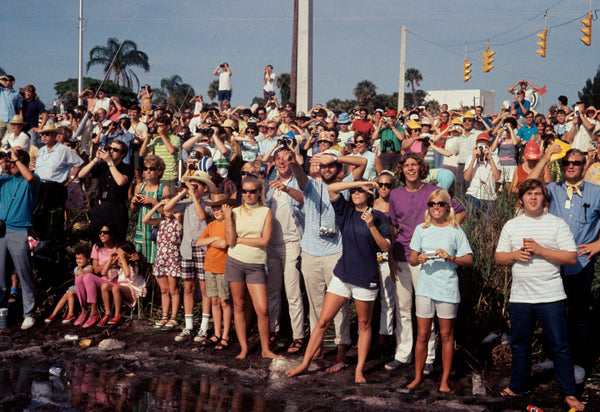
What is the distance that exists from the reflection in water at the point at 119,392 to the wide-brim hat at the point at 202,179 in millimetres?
2281

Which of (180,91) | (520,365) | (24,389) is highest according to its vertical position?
(180,91)

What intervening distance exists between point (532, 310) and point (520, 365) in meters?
0.57

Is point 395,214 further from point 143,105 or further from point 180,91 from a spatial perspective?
point 180,91

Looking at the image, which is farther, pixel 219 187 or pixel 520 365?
pixel 219 187

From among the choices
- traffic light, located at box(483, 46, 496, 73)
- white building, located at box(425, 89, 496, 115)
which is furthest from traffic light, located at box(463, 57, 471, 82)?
white building, located at box(425, 89, 496, 115)

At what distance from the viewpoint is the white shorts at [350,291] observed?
669cm

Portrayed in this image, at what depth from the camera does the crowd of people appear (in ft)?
20.4

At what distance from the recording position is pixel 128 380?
6.93m

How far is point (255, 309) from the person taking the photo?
7562mm

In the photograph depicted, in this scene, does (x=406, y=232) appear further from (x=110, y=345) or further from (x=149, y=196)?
(x=110, y=345)

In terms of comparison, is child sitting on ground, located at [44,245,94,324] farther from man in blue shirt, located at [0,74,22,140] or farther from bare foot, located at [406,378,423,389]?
man in blue shirt, located at [0,74,22,140]

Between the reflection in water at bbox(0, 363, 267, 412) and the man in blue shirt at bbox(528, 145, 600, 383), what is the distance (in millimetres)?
3244

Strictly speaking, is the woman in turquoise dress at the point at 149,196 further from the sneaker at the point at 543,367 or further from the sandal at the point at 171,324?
the sneaker at the point at 543,367

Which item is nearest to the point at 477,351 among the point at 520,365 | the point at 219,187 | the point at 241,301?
the point at 520,365
